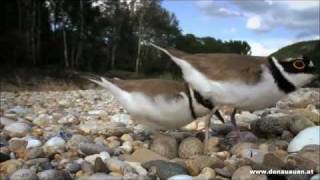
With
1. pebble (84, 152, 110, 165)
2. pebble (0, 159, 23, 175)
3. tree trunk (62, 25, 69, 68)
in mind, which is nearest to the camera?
pebble (0, 159, 23, 175)

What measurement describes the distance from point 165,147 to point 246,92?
1.03 m

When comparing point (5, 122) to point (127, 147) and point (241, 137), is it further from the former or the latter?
point (241, 137)

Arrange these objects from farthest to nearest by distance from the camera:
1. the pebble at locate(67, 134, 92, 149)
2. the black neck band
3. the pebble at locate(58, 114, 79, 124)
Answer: the pebble at locate(58, 114, 79, 124), the pebble at locate(67, 134, 92, 149), the black neck band

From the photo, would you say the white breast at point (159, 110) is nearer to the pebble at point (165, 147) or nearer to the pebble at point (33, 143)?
the pebble at point (165, 147)

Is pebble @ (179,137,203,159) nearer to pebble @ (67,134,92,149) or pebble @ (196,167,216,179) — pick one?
pebble @ (196,167,216,179)

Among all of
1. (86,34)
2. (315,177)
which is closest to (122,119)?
(315,177)

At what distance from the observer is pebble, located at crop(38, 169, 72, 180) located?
4.42 m

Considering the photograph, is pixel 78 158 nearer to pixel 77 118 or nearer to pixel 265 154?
pixel 265 154

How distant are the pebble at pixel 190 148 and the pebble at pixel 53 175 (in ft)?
4.33

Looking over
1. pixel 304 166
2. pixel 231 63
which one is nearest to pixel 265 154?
pixel 304 166

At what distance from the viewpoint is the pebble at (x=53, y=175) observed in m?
4.42

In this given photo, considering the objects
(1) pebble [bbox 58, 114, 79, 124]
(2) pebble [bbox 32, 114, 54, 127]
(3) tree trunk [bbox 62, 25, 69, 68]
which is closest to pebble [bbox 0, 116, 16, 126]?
(2) pebble [bbox 32, 114, 54, 127]

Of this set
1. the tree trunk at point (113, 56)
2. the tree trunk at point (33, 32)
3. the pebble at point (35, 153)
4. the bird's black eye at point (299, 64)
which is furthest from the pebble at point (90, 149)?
the tree trunk at point (113, 56)

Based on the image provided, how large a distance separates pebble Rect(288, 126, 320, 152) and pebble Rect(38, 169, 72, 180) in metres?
2.30
